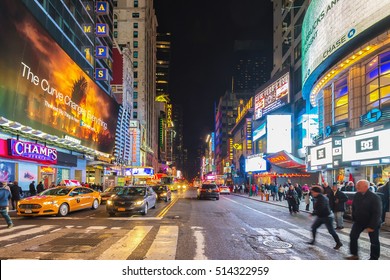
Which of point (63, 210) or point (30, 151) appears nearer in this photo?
point (63, 210)

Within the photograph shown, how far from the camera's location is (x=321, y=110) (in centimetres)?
3597

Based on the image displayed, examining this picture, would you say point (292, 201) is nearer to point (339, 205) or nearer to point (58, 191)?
point (339, 205)

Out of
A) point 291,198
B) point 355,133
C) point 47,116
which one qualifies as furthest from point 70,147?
point 355,133

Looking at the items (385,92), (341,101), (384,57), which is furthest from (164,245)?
(341,101)

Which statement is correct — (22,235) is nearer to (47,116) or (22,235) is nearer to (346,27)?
(47,116)

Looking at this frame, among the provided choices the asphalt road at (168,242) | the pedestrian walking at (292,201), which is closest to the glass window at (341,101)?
the pedestrian walking at (292,201)

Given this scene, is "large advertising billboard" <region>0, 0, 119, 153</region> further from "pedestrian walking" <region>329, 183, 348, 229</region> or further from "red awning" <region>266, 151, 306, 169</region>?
"red awning" <region>266, 151, 306, 169</region>

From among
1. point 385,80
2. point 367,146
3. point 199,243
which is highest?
point 385,80

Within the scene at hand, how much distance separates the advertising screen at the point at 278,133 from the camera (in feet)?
167

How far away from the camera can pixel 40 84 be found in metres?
26.2

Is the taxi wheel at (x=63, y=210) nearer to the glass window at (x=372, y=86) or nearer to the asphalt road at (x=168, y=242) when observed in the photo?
the asphalt road at (x=168, y=242)

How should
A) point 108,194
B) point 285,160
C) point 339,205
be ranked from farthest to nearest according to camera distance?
1. point 285,160
2. point 108,194
3. point 339,205

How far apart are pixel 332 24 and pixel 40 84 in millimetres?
24007

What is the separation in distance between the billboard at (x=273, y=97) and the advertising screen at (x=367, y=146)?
1144 inches
